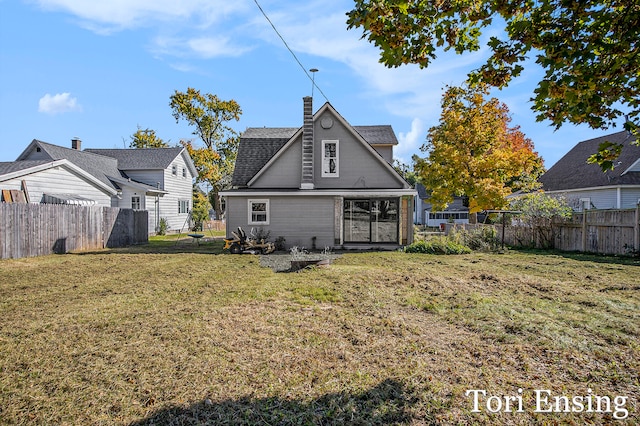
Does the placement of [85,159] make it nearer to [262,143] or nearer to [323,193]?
[262,143]

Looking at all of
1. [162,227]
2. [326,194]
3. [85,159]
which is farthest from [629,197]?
[85,159]

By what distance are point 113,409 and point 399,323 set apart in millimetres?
3766

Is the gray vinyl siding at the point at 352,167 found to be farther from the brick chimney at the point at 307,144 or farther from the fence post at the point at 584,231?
the fence post at the point at 584,231

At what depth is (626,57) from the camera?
11.2ft

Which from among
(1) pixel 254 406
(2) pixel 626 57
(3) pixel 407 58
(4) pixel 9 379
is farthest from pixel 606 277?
(4) pixel 9 379

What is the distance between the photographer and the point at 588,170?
26.4 meters

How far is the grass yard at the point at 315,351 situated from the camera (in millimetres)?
3262

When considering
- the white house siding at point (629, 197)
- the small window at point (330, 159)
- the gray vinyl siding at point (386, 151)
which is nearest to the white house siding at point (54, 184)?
the small window at point (330, 159)

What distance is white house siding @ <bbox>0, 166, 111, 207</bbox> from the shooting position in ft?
54.5

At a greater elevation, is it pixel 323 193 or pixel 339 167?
pixel 339 167

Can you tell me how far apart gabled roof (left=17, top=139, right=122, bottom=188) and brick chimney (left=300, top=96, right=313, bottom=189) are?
45.1 ft

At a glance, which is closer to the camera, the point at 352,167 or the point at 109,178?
the point at 352,167

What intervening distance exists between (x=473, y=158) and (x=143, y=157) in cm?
2594

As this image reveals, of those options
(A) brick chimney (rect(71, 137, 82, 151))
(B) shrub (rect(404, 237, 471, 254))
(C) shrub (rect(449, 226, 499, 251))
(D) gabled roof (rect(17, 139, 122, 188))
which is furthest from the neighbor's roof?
(A) brick chimney (rect(71, 137, 82, 151))
